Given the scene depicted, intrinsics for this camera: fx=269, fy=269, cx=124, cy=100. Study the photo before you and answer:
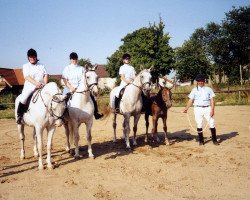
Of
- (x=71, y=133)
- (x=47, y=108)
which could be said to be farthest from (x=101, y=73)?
(x=47, y=108)

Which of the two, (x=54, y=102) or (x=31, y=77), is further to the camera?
(x=31, y=77)

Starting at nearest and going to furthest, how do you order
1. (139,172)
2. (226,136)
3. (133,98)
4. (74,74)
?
(139,172) < (74,74) < (133,98) < (226,136)

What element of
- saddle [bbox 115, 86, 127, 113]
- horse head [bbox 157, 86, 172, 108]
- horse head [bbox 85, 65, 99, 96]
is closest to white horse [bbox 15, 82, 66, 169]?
horse head [bbox 85, 65, 99, 96]

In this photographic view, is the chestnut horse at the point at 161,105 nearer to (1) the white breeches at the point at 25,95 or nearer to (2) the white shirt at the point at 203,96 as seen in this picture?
(2) the white shirt at the point at 203,96

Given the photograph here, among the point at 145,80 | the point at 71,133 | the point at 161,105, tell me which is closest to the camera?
the point at 71,133

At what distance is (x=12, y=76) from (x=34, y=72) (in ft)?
130

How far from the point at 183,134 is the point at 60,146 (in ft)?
17.0

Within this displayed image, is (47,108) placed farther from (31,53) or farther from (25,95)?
(31,53)

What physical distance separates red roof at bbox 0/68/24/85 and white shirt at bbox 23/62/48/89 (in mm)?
36361

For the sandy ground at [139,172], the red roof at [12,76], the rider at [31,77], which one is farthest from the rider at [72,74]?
the red roof at [12,76]

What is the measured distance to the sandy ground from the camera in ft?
17.1

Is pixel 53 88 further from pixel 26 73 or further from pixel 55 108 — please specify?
pixel 26 73

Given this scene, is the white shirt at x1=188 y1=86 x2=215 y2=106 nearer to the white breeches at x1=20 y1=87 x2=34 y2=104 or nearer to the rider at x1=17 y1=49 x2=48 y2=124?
the rider at x1=17 y1=49 x2=48 y2=124

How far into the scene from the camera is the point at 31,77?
7.28m
